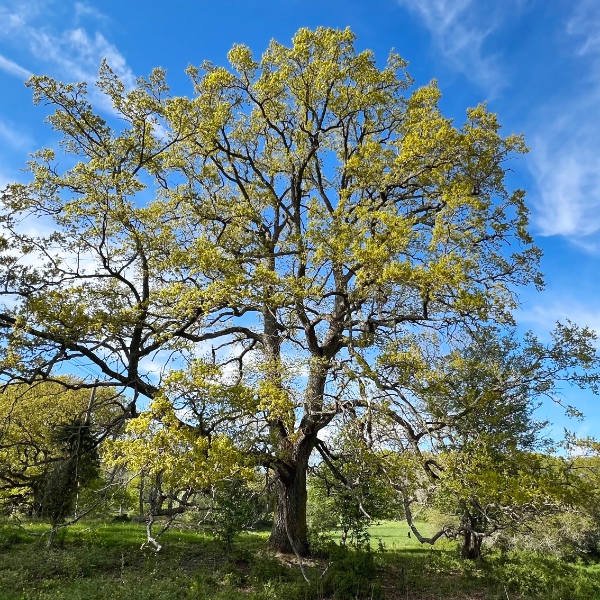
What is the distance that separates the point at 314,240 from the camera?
10734mm

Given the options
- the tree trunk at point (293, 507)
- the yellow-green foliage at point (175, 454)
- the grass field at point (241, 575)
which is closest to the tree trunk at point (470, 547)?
the grass field at point (241, 575)

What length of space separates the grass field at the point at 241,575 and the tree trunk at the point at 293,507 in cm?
43

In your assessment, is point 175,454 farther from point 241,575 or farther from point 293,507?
point 293,507

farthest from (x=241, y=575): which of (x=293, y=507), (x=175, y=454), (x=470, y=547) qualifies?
(x=470, y=547)

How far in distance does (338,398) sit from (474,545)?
36.6ft

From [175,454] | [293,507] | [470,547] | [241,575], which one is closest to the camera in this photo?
[175,454]

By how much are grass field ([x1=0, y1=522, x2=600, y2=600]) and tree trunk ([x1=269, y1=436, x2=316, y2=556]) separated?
1.41ft

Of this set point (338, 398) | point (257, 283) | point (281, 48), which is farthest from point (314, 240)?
point (281, 48)

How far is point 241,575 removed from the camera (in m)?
11.3

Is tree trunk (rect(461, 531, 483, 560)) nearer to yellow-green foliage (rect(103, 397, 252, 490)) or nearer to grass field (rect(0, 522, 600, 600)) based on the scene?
grass field (rect(0, 522, 600, 600))

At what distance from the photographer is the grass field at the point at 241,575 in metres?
9.64

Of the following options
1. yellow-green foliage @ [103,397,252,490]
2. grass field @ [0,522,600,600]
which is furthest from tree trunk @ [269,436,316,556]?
yellow-green foliage @ [103,397,252,490]

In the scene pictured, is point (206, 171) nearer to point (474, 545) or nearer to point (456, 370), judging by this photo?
point (456, 370)

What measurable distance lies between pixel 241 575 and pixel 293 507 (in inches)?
84.8
